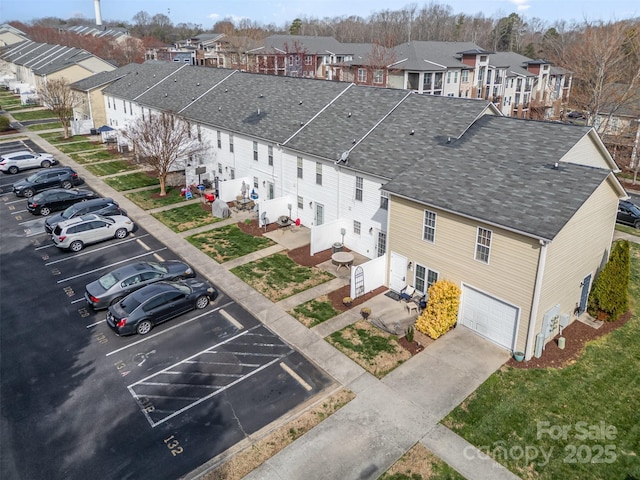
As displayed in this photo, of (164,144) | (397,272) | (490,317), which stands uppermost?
(164,144)

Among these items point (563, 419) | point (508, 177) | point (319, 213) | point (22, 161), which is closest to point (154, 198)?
point (319, 213)

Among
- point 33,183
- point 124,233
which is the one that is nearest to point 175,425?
point 124,233

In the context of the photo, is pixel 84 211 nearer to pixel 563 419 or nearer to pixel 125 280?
pixel 125 280

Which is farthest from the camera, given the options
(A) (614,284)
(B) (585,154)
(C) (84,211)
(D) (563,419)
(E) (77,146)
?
(E) (77,146)

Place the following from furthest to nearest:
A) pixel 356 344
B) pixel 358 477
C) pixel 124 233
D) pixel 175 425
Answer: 1. pixel 124 233
2. pixel 356 344
3. pixel 175 425
4. pixel 358 477

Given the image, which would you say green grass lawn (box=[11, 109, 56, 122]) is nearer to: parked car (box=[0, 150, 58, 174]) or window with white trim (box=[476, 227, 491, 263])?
parked car (box=[0, 150, 58, 174])

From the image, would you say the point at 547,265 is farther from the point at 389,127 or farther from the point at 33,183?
the point at 33,183

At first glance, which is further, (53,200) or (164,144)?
(164,144)

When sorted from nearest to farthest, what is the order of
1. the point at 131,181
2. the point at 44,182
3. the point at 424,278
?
1. the point at 424,278
2. the point at 44,182
3. the point at 131,181
